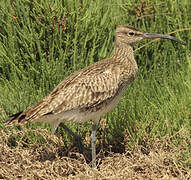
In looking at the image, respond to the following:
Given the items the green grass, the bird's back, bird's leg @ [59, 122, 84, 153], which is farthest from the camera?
the green grass

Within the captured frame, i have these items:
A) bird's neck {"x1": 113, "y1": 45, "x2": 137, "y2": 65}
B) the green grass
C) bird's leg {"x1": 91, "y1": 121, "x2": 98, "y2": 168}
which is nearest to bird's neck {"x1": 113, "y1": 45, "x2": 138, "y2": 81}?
bird's neck {"x1": 113, "y1": 45, "x2": 137, "y2": 65}

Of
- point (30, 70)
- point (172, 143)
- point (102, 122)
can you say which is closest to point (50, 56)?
point (30, 70)

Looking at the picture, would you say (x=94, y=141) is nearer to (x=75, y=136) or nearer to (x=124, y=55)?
(x=75, y=136)

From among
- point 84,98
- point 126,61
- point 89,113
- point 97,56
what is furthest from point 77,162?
A: point 97,56

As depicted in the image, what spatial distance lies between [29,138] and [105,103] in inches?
46.2

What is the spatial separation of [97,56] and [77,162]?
2008 mm

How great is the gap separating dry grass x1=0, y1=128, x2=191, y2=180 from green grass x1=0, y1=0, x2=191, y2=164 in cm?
24

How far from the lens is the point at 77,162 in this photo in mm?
6234

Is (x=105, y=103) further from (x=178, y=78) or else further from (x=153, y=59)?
(x=153, y=59)

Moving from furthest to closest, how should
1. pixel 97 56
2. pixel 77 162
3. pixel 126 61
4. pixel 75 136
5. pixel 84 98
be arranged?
pixel 97 56 < pixel 126 61 < pixel 75 136 < pixel 77 162 < pixel 84 98

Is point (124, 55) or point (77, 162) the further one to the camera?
point (124, 55)

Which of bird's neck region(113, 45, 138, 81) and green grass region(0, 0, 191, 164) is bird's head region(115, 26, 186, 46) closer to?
bird's neck region(113, 45, 138, 81)

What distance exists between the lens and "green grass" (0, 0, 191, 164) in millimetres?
6523

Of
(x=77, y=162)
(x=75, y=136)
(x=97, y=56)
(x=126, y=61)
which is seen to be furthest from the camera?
(x=97, y=56)
